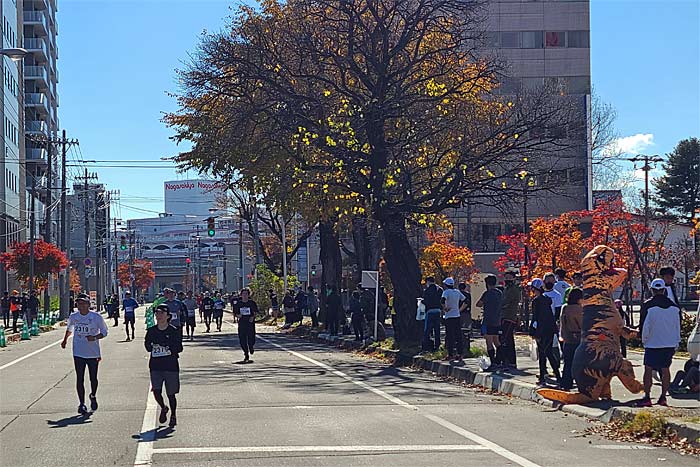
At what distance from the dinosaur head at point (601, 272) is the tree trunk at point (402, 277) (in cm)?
1228

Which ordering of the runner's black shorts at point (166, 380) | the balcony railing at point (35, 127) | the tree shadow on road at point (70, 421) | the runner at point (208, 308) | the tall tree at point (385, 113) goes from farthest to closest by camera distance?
1. the balcony railing at point (35, 127)
2. the runner at point (208, 308)
3. the tall tree at point (385, 113)
4. the tree shadow on road at point (70, 421)
5. the runner's black shorts at point (166, 380)

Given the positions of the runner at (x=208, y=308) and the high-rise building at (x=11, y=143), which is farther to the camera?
the high-rise building at (x=11, y=143)

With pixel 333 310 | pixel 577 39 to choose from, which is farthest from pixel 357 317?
pixel 577 39

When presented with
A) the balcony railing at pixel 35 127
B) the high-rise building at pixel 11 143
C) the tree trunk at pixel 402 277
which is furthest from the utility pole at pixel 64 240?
the tree trunk at pixel 402 277

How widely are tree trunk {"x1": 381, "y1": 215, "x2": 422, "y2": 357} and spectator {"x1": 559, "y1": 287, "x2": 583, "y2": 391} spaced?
11446 millimetres

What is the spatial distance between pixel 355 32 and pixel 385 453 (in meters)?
17.5

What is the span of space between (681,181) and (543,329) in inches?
2374

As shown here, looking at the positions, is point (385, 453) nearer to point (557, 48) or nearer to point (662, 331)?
point (662, 331)

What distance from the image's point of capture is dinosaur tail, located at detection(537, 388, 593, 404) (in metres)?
13.7

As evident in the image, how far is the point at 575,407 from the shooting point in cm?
1364

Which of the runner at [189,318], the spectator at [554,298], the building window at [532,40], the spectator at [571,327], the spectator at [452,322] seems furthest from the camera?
the building window at [532,40]

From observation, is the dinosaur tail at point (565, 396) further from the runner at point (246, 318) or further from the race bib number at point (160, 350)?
the runner at point (246, 318)

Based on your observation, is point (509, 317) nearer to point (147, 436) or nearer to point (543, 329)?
point (543, 329)

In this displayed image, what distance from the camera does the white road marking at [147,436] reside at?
32.1ft
